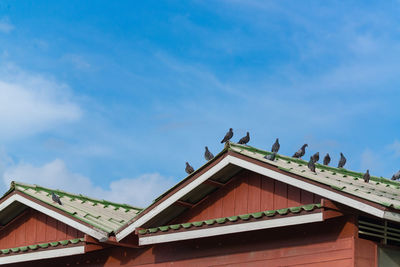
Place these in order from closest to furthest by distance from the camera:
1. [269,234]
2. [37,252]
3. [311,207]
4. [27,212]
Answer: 1. [311,207]
2. [269,234]
3. [37,252]
4. [27,212]

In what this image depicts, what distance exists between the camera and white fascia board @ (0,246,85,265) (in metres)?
18.3

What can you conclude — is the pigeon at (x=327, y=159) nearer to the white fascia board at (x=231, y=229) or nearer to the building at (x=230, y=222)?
the building at (x=230, y=222)

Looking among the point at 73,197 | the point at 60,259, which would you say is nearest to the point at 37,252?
the point at 60,259

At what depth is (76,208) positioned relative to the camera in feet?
64.7

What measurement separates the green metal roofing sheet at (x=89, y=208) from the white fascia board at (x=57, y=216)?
13 centimetres

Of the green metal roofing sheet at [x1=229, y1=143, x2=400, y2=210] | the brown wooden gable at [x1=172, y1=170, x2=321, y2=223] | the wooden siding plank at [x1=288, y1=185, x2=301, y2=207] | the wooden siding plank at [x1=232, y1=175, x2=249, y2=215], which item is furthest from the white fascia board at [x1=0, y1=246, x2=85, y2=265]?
the wooden siding plank at [x1=288, y1=185, x2=301, y2=207]

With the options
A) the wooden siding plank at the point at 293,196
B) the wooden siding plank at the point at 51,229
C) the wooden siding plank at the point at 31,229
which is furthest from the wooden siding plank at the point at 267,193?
the wooden siding plank at the point at 31,229

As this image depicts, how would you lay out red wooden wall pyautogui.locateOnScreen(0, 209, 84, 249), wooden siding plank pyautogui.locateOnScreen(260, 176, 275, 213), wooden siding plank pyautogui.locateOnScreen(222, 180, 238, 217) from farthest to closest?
1. red wooden wall pyautogui.locateOnScreen(0, 209, 84, 249)
2. wooden siding plank pyautogui.locateOnScreen(222, 180, 238, 217)
3. wooden siding plank pyautogui.locateOnScreen(260, 176, 275, 213)

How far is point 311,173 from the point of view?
16406 mm

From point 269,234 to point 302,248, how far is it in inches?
32.0

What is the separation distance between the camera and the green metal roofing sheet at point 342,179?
1479 cm

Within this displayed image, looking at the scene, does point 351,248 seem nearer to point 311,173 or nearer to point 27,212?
point 311,173

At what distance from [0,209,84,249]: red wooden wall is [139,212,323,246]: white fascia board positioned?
9.35 ft

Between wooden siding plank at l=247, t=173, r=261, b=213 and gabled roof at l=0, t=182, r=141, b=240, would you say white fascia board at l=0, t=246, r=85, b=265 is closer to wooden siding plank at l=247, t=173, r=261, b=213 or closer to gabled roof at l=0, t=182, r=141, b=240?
gabled roof at l=0, t=182, r=141, b=240
